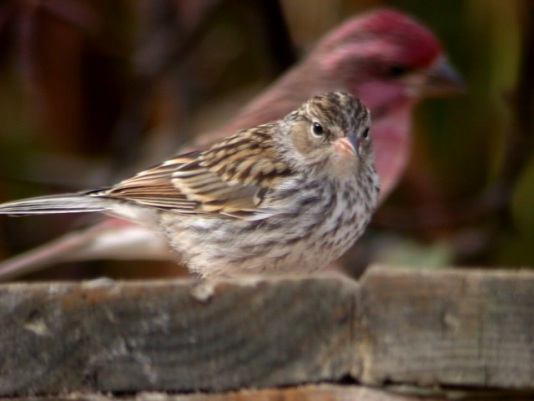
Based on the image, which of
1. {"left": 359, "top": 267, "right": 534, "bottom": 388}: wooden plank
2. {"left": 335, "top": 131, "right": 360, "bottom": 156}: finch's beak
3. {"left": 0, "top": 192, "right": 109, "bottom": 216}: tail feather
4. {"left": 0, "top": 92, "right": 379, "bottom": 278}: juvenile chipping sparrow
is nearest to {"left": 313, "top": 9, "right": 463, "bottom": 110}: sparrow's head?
{"left": 0, "top": 92, "right": 379, "bottom": 278}: juvenile chipping sparrow

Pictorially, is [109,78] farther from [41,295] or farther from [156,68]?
[41,295]

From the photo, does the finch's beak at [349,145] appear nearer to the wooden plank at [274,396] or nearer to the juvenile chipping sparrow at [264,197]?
the juvenile chipping sparrow at [264,197]

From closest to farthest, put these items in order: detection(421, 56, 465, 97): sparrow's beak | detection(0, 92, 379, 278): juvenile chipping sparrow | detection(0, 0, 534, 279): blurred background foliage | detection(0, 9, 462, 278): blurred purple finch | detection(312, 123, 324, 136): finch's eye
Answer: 1. detection(0, 92, 379, 278): juvenile chipping sparrow
2. detection(312, 123, 324, 136): finch's eye
3. detection(0, 9, 462, 278): blurred purple finch
4. detection(421, 56, 465, 97): sparrow's beak
5. detection(0, 0, 534, 279): blurred background foliage

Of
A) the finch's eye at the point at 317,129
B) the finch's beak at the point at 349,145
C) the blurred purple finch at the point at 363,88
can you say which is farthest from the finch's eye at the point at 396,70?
the finch's beak at the point at 349,145

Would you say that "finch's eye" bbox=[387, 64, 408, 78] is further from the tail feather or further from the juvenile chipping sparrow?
the tail feather

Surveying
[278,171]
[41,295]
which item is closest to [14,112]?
[278,171]
